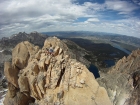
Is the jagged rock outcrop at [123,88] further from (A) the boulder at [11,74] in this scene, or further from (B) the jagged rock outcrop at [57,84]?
(A) the boulder at [11,74]

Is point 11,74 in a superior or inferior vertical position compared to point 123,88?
superior

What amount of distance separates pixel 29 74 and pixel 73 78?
38.0 feet

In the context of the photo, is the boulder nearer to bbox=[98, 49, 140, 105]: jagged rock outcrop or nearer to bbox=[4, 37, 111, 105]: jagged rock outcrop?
bbox=[4, 37, 111, 105]: jagged rock outcrop

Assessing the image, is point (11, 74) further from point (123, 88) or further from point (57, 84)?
point (123, 88)

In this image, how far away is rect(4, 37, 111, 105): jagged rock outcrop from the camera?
83.8 feet

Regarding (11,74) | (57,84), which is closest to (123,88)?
(57,84)

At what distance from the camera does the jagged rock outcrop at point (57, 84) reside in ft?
83.8

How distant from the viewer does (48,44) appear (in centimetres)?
4141

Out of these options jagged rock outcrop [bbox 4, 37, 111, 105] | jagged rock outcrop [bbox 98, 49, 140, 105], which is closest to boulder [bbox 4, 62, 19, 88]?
jagged rock outcrop [bbox 4, 37, 111, 105]

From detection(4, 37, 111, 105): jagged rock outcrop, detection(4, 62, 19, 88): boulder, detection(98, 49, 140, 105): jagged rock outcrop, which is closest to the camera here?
detection(4, 37, 111, 105): jagged rock outcrop

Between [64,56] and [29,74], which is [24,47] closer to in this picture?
[29,74]

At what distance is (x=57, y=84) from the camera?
93.3ft

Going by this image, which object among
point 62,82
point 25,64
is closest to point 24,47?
point 25,64

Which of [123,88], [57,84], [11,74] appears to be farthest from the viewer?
[11,74]
